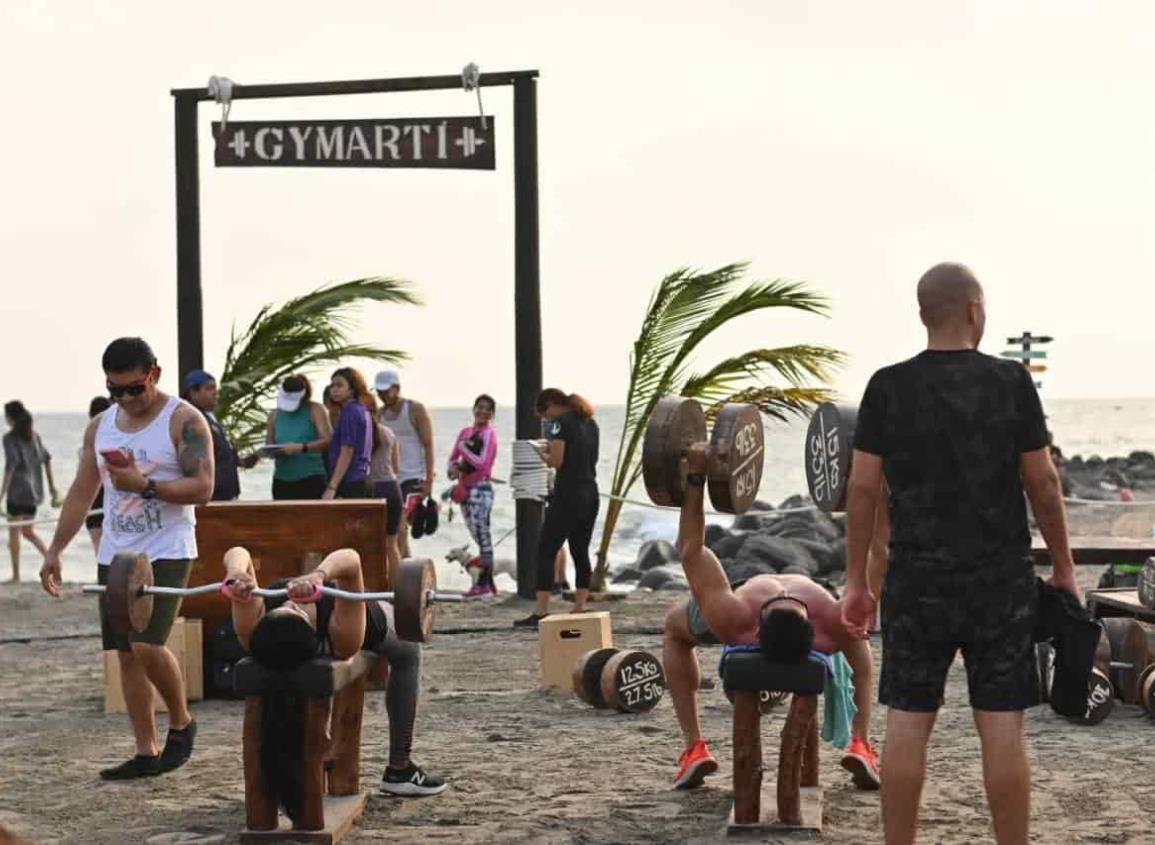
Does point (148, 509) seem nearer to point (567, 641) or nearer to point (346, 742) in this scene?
point (346, 742)

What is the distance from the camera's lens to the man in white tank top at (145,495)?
6684mm

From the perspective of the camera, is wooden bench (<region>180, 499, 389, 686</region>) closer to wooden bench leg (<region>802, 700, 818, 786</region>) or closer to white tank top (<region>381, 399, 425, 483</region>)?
wooden bench leg (<region>802, 700, 818, 786</region>)

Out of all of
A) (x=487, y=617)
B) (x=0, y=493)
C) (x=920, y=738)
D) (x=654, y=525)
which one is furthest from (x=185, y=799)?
(x=654, y=525)

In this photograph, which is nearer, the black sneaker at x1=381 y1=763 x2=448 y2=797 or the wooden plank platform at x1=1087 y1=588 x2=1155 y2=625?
the black sneaker at x1=381 y1=763 x2=448 y2=797

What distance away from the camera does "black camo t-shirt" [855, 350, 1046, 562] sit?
4.78 metres

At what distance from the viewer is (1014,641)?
479 cm

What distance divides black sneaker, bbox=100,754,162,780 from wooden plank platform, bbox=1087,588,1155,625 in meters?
4.19

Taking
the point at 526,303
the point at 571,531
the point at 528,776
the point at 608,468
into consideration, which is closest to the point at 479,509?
the point at 526,303

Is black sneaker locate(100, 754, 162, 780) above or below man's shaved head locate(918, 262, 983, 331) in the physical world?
below

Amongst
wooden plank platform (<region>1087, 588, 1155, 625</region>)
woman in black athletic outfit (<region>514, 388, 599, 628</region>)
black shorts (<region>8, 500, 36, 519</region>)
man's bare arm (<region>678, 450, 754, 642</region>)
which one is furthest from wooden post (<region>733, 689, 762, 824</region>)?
black shorts (<region>8, 500, 36, 519</region>)

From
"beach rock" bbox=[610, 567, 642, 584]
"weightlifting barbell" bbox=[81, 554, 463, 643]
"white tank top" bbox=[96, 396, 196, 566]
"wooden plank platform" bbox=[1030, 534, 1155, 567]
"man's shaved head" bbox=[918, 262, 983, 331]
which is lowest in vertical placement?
"beach rock" bbox=[610, 567, 642, 584]

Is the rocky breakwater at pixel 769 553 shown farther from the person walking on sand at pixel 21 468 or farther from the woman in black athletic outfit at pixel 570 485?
the person walking on sand at pixel 21 468

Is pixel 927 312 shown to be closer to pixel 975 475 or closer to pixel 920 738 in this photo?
pixel 975 475

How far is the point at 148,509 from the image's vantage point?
677cm
